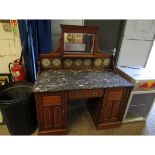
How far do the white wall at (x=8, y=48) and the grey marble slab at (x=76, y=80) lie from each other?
513 mm

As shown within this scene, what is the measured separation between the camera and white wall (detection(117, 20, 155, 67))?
2076mm

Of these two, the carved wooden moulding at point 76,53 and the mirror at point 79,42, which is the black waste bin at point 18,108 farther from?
the mirror at point 79,42

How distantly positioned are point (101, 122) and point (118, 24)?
1.44 meters

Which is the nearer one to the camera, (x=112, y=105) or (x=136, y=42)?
(x=112, y=105)

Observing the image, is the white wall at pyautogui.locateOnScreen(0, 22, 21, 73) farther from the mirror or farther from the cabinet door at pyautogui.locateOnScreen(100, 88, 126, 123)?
the cabinet door at pyautogui.locateOnScreen(100, 88, 126, 123)

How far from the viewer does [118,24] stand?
79.0 inches

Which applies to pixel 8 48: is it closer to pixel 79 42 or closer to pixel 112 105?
pixel 79 42

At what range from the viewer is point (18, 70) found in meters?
1.76

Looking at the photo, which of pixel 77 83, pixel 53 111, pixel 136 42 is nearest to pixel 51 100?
pixel 53 111

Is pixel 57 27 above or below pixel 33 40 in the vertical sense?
above

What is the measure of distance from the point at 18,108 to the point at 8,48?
2.81 ft

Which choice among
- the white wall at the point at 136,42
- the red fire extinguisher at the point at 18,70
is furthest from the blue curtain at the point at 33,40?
the white wall at the point at 136,42

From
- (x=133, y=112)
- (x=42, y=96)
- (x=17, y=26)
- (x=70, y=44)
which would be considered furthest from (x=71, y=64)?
(x=133, y=112)
